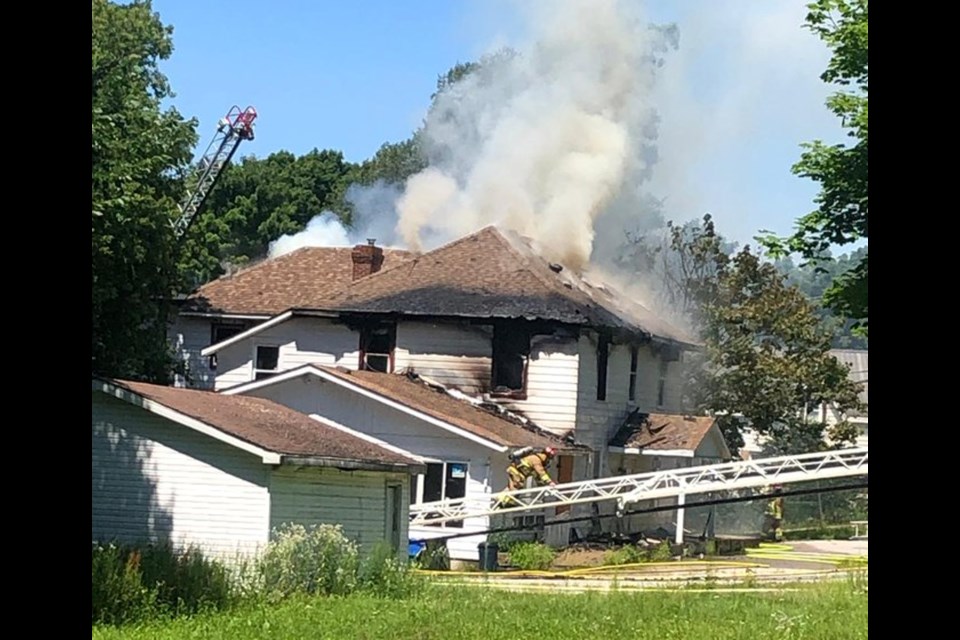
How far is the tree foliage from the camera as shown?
3416cm

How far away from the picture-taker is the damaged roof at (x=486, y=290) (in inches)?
1073

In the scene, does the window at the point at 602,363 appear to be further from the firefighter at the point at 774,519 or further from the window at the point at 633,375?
the firefighter at the point at 774,519

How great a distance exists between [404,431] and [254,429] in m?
6.82

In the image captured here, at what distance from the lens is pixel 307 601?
620 inches

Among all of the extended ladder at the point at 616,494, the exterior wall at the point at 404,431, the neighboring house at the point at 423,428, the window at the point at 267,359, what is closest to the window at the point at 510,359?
the neighboring house at the point at 423,428

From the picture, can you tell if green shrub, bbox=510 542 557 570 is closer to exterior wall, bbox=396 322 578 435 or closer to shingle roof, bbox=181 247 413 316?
exterior wall, bbox=396 322 578 435

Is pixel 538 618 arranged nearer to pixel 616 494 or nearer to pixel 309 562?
pixel 309 562

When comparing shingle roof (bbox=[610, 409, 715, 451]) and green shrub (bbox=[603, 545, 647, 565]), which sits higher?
shingle roof (bbox=[610, 409, 715, 451])

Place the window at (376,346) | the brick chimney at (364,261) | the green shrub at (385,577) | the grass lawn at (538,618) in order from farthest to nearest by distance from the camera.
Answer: the brick chimney at (364,261), the window at (376,346), the green shrub at (385,577), the grass lawn at (538,618)

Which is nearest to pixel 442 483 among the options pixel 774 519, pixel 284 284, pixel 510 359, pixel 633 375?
pixel 510 359

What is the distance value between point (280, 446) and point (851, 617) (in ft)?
22.4

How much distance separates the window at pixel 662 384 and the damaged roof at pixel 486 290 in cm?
151

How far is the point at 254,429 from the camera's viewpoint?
695 inches

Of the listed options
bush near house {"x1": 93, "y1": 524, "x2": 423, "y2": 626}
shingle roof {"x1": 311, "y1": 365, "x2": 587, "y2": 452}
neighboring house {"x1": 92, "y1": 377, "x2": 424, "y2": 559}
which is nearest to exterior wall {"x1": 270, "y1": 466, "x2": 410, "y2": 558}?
neighboring house {"x1": 92, "y1": 377, "x2": 424, "y2": 559}
